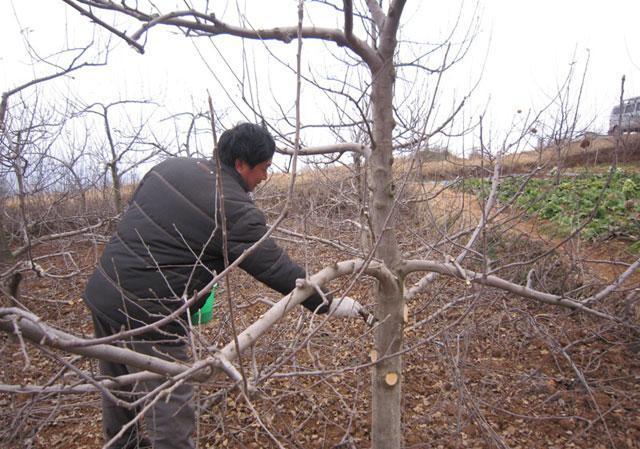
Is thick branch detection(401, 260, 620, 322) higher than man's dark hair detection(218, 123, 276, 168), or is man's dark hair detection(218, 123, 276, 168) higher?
man's dark hair detection(218, 123, 276, 168)

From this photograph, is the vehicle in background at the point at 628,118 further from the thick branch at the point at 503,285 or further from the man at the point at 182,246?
the man at the point at 182,246

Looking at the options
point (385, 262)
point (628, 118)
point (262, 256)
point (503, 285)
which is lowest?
point (503, 285)

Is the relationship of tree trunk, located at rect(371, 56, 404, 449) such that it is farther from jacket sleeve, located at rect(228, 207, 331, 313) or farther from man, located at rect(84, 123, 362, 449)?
jacket sleeve, located at rect(228, 207, 331, 313)

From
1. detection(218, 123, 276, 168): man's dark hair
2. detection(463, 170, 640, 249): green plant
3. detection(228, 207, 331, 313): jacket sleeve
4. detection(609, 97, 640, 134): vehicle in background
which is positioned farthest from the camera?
detection(463, 170, 640, 249): green plant

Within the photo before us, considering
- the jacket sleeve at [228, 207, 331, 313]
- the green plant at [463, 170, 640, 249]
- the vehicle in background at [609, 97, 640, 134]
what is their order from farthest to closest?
the green plant at [463, 170, 640, 249] < the jacket sleeve at [228, 207, 331, 313] < the vehicle in background at [609, 97, 640, 134]

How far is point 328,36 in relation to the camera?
1569mm

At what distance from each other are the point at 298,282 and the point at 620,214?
24.8ft

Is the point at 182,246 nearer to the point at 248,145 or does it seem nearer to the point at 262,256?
the point at 262,256

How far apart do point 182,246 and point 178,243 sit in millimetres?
34

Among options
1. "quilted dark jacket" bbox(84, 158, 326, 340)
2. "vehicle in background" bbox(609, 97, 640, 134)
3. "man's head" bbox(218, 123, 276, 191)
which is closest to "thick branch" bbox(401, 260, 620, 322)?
"quilted dark jacket" bbox(84, 158, 326, 340)

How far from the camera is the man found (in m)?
1.70

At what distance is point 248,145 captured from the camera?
186 cm

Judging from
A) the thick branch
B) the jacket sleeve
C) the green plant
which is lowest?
the green plant

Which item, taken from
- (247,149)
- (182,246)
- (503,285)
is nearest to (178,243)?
(182,246)
